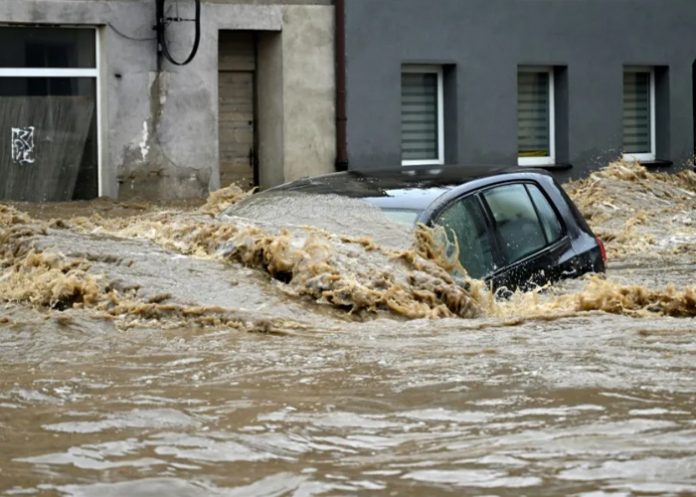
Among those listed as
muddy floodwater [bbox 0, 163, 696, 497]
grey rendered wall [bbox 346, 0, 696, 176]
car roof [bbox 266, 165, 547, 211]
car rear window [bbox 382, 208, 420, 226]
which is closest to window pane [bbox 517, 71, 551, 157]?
grey rendered wall [bbox 346, 0, 696, 176]

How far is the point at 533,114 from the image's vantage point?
23703 millimetres

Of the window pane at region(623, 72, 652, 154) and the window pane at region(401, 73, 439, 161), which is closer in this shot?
the window pane at region(401, 73, 439, 161)

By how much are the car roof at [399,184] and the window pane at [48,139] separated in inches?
357

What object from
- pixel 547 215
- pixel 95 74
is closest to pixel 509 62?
pixel 95 74

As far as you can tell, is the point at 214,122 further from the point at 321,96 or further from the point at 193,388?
the point at 193,388

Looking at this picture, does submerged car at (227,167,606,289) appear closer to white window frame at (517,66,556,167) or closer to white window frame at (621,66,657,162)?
white window frame at (517,66,556,167)

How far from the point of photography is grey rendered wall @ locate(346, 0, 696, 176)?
21594mm

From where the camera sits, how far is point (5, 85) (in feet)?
62.7

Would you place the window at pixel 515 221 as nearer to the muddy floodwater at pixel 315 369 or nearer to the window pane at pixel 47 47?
the muddy floodwater at pixel 315 369

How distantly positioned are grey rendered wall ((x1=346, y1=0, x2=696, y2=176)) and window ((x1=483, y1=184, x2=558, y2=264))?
10308 millimetres

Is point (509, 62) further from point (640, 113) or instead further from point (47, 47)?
point (47, 47)

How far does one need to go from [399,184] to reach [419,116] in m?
12.6

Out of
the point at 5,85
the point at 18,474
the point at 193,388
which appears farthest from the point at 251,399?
the point at 5,85

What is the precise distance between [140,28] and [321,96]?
2.83m
